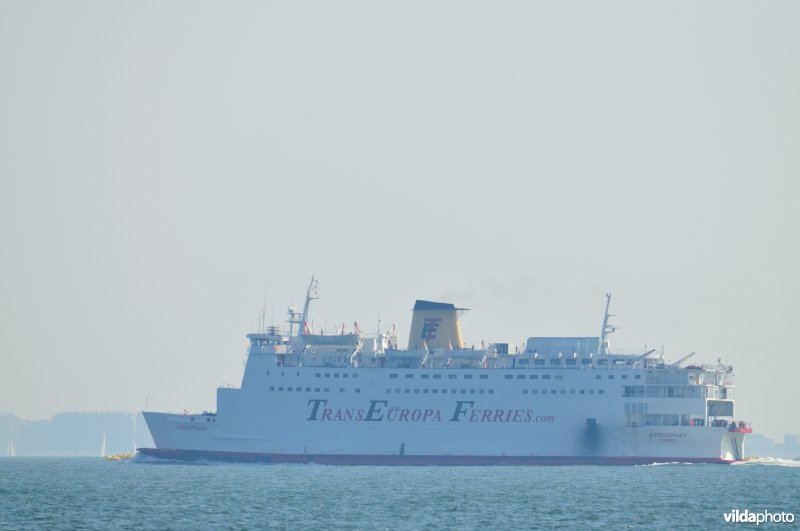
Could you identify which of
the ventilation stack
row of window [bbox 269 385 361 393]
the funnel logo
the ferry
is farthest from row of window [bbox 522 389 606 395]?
row of window [bbox 269 385 361 393]

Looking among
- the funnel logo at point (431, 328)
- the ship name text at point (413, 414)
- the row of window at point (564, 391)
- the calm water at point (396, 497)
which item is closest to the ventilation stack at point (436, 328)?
the funnel logo at point (431, 328)

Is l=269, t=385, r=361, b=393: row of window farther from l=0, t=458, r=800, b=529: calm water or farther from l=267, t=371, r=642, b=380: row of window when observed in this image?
l=0, t=458, r=800, b=529: calm water

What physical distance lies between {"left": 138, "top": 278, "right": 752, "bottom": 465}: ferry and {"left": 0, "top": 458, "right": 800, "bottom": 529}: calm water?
1.11m

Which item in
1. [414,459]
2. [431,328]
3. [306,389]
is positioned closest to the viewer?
[414,459]

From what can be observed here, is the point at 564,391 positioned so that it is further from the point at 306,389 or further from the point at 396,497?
the point at 396,497

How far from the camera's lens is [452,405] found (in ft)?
246

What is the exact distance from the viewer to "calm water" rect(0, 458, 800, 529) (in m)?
49.1

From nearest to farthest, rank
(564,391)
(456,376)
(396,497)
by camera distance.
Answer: (396,497) < (564,391) < (456,376)

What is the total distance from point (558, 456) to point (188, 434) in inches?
810

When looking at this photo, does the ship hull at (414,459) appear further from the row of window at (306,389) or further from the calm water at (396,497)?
the row of window at (306,389)

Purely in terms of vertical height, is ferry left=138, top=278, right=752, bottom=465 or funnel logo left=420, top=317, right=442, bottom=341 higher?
funnel logo left=420, top=317, right=442, bottom=341

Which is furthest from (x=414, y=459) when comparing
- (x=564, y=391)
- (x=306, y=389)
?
(x=564, y=391)

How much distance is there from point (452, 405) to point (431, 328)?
4701mm

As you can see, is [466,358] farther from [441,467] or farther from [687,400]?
[687,400]
